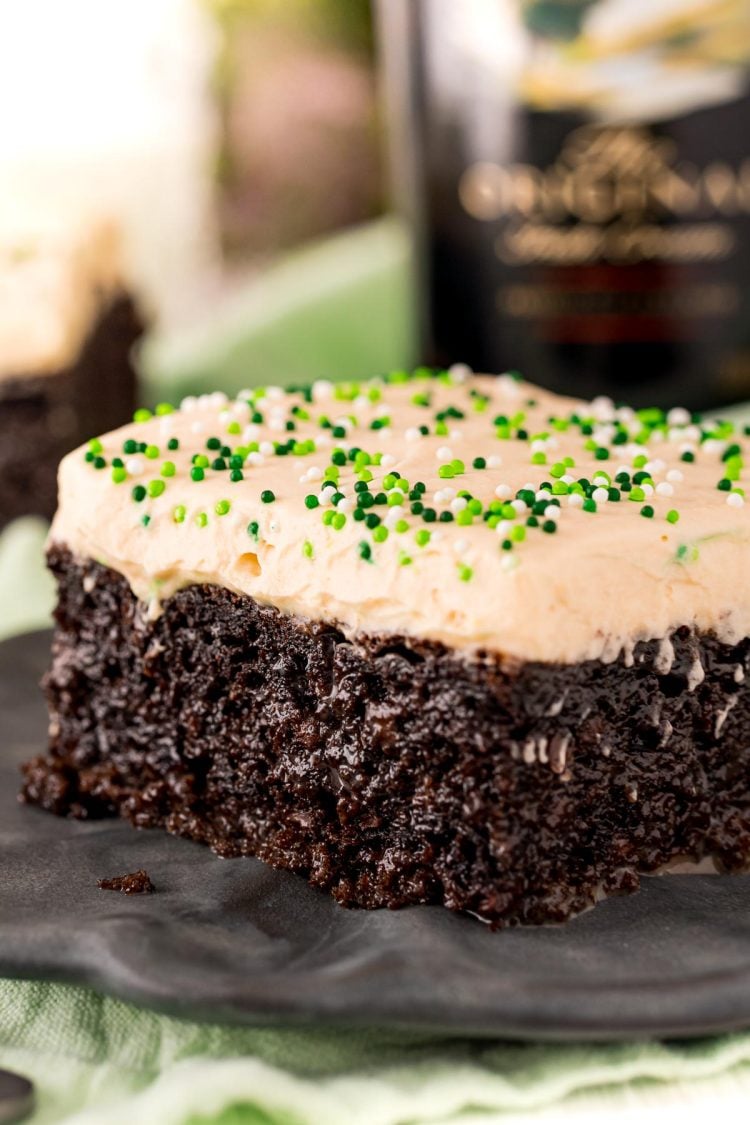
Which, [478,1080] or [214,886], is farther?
[214,886]

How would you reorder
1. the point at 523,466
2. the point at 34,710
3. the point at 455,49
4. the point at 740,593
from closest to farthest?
the point at 740,593, the point at 523,466, the point at 34,710, the point at 455,49

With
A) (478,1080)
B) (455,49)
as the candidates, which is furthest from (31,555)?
(478,1080)

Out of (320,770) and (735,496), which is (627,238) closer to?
(735,496)

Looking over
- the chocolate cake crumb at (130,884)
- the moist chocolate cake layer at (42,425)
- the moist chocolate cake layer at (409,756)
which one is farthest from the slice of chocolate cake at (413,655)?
the moist chocolate cake layer at (42,425)

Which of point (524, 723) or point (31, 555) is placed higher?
point (524, 723)

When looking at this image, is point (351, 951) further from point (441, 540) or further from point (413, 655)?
point (441, 540)

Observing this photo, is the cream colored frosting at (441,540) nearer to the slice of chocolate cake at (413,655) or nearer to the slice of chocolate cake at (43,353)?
the slice of chocolate cake at (413,655)

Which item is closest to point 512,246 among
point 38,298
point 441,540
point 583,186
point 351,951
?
point 583,186
